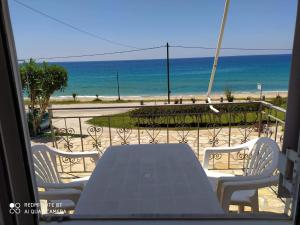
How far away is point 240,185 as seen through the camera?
173 centimetres

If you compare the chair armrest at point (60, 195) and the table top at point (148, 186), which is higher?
the table top at point (148, 186)

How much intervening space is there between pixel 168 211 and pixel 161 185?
1.03 feet

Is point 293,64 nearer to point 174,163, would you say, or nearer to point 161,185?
point 161,185

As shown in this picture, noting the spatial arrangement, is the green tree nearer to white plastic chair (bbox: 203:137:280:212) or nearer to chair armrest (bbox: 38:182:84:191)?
chair armrest (bbox: 38:182:84:191)

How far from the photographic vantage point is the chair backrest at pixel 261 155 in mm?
2029

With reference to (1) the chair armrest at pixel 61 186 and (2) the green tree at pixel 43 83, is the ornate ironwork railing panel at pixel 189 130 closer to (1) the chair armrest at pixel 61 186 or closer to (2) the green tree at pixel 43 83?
(2) the green tree at pixel 43 83

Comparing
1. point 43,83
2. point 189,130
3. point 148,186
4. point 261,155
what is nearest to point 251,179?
point 261,155

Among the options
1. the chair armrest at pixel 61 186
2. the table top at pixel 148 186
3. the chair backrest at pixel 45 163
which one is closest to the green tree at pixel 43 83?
the chair backrest at pixel 45 163

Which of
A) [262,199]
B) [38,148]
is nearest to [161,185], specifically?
[38,148]

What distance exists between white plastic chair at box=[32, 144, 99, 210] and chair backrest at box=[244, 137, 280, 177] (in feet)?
4.73

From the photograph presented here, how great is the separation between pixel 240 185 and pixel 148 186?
2.22 ft

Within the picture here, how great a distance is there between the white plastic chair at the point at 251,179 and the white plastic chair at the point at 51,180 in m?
1.02

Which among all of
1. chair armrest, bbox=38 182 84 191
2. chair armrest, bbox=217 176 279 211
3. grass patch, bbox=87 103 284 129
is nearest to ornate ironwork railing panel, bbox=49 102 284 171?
grass patch, bbox=87 103 284 129

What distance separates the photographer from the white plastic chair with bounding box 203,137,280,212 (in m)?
1.73
